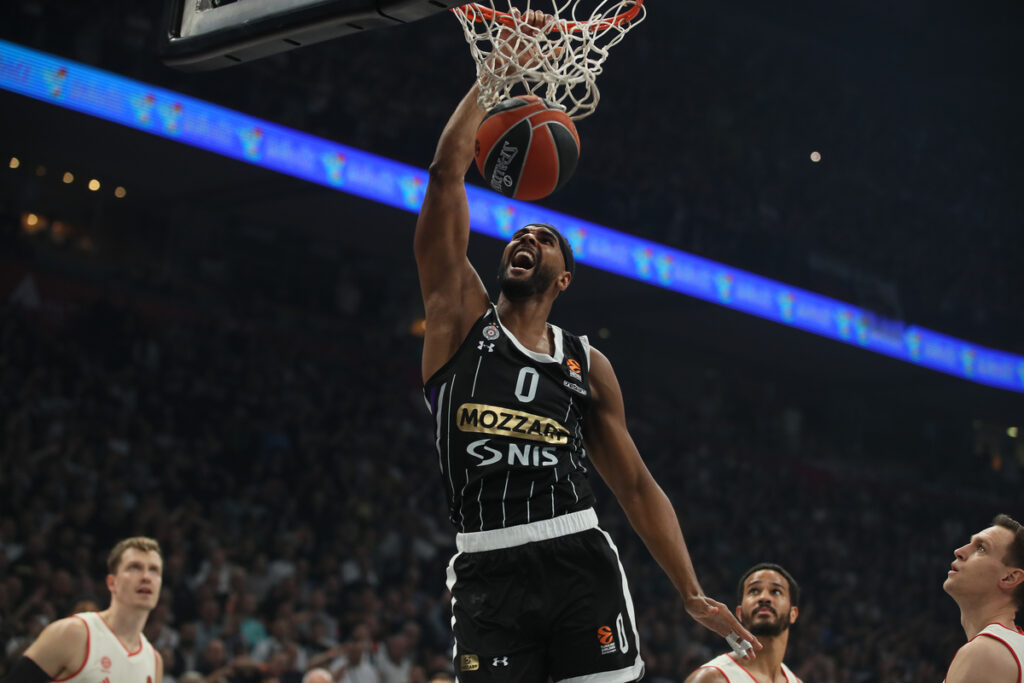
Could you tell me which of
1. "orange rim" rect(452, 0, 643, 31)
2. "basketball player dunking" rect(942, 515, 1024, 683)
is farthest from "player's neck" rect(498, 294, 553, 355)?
"basketball player dunking" rect(942, 515, 1024, 683)

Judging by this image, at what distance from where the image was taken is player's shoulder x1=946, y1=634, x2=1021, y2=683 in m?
3.71

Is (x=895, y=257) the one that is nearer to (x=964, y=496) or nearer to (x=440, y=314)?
(x=964, y=496)

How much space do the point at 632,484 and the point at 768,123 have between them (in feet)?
56.7

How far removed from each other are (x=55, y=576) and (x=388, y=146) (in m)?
6.27

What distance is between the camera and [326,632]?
387 inches

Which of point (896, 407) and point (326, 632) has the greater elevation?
point (896, 407)

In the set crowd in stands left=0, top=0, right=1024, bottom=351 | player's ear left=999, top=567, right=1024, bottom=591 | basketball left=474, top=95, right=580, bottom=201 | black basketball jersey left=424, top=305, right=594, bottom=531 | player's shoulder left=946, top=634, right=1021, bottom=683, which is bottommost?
player's shoulder left=946, top=634, right=1021, bottom=683

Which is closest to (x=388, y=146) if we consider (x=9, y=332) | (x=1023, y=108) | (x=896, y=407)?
(x=9, y=332)

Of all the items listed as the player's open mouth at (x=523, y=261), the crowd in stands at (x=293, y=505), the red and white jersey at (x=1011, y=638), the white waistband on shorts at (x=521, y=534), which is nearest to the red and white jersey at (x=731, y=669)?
the red and white jersey at (x=1011, y=638)

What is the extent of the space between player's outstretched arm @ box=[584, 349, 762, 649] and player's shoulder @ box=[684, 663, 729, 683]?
56.1 inches

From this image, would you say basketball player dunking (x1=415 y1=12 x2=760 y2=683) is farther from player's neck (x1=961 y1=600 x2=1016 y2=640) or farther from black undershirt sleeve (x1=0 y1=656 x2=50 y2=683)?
black undershirt sleeve (x1=0 y1=656 x2=50 y2=683)

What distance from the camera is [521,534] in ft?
10.7

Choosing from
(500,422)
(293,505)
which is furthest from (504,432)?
(293,505)

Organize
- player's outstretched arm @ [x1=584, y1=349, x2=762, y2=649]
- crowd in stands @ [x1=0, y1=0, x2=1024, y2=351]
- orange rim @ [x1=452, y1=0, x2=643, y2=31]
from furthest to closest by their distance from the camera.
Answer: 1. crowd in stands @ [x1=0, y1=0, x2=1024, y2=351]
2. orange rim @ [x1=452, y1=0, x2=643, y2=31]
3. player's outstretched arm @ [x1=584, y1=349, x2=762, y2=649]
